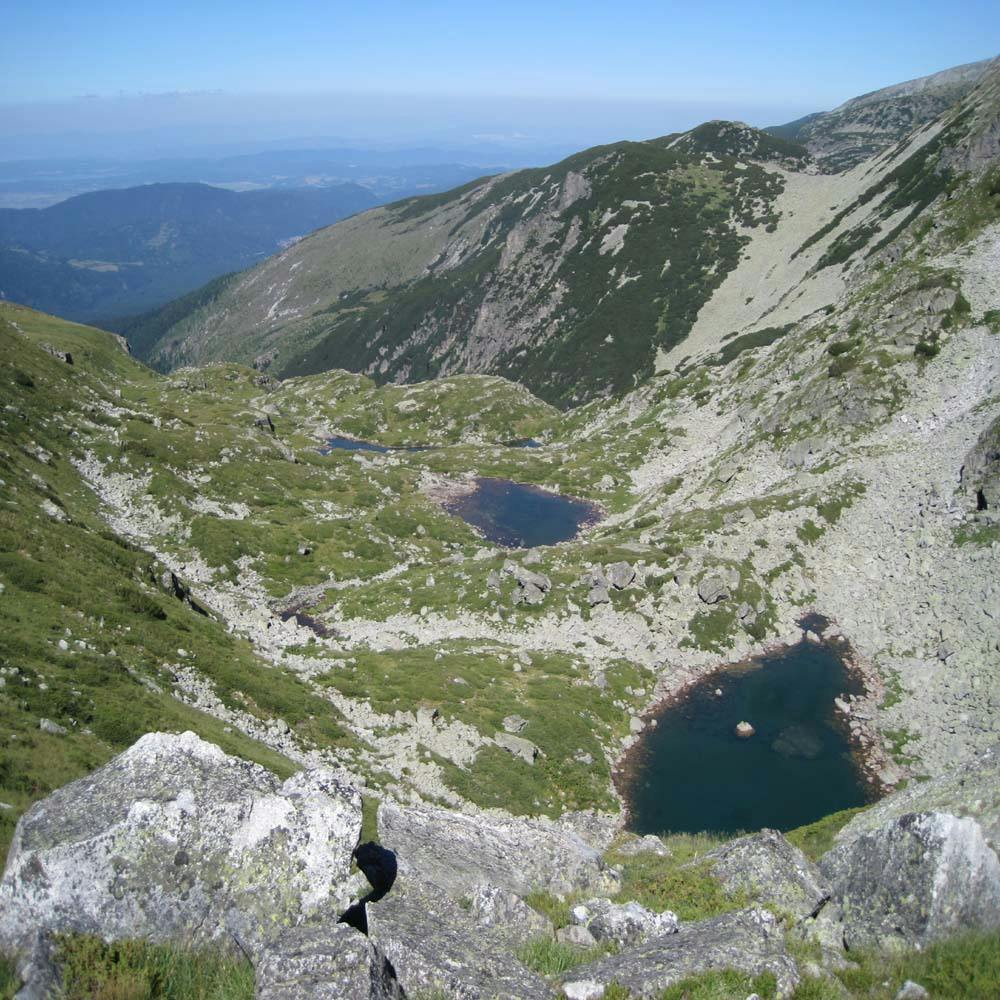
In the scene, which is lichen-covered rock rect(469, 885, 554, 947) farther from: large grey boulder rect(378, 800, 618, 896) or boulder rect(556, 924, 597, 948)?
large grey boulder rect(378, 800, 618, 896)

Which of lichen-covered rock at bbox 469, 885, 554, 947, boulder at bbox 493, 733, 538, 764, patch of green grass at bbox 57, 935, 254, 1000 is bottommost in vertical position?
boulder at bbox 493, 733, 538, 764

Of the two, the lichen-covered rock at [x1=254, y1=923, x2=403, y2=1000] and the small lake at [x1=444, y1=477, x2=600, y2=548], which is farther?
the small lake at [x1=444, y1=477, x2=600, y2=548]

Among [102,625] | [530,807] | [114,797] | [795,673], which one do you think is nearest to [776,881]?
[114,797]

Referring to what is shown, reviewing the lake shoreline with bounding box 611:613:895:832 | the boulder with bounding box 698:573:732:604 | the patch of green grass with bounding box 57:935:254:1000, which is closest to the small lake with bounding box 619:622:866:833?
the lake shoreline with bounding box 611:613:895:832

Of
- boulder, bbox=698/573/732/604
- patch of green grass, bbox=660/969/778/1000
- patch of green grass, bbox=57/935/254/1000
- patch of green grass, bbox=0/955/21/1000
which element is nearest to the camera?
patch of green grass, bbox=0/955/21/1000

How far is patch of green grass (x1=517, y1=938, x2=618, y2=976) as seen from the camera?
490 inches

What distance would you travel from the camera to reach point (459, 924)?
1302cm

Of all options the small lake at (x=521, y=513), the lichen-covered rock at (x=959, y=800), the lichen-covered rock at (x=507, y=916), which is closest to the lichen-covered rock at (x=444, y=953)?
the lichen-covered rock at (x=507, y=916)


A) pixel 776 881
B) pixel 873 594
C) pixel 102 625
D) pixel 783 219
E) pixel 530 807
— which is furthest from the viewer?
pixel 783 219

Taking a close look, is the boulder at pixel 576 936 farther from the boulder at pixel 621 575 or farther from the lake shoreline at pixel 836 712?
the boulder at pixel 621 575

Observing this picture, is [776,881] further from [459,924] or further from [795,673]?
[795,673]

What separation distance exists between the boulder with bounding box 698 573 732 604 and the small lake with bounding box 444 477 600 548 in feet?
115

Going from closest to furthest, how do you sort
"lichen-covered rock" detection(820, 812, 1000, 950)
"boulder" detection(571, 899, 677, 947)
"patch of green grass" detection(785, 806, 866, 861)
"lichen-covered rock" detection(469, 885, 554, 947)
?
1. "lichen-covered rock" detection(820, 812, 1000, 950)
2. "lichen-covered rock" detection(469, 885, 554, 947)
3. "boulder" detection(571, 899, 677, 947)
4. "patch of green grass" detection(785, 806, 866, 861)

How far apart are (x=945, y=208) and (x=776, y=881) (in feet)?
396
